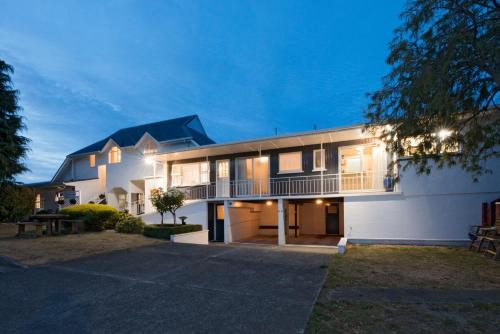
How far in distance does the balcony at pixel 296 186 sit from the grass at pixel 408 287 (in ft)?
11.8

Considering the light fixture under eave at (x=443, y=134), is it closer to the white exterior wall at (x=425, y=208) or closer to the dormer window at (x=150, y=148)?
the white exterior wall at (x=425, y=208)

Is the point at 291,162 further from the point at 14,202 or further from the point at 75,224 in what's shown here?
the point at 14,202

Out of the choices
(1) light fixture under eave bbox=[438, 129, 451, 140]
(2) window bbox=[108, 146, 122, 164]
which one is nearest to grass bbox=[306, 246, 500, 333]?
(1) light fixture under eave bbox=[438, 129, 451, 140]

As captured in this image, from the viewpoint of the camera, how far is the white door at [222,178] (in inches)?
629

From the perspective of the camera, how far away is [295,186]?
47.1 feet

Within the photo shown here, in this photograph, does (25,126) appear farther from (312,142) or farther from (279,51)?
(279,51)

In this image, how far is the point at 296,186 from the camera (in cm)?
1434

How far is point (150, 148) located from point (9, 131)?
8.18 meters

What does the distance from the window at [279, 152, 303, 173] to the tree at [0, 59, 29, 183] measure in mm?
14667

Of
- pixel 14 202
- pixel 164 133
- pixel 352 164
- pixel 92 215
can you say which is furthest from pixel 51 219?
pixel 352 164

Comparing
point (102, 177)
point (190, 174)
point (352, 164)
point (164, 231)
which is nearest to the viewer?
point (164, 231)

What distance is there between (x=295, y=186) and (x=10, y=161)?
1572 cm

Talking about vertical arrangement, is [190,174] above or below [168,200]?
above

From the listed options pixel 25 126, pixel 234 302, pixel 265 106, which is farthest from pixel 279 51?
pixel 234 302
